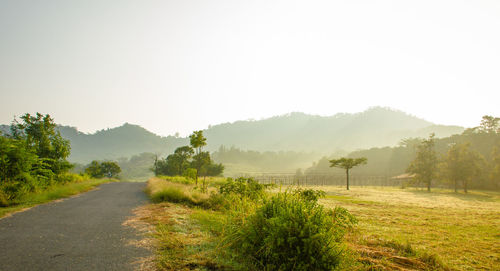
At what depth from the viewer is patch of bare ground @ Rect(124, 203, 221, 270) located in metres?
4.07

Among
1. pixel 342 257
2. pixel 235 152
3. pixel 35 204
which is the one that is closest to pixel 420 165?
pixel 342 257

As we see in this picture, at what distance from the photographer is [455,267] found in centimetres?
474

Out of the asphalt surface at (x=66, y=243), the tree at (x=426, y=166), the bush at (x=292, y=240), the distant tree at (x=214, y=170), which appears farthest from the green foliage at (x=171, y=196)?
the distant tree at (x=214, y=170)

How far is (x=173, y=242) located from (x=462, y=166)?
44.8 metres

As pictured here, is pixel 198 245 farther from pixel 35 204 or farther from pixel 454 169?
pixel 454 169

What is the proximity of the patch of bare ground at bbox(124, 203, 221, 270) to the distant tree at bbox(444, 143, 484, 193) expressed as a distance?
4302 cm

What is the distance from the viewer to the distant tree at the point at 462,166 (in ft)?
114

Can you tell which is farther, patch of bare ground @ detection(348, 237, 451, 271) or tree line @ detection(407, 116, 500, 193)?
tree line @ detection(407, 116, 500, 193)

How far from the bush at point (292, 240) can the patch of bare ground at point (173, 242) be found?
0.76 m

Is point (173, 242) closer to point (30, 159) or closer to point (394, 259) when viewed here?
point (394, 259)

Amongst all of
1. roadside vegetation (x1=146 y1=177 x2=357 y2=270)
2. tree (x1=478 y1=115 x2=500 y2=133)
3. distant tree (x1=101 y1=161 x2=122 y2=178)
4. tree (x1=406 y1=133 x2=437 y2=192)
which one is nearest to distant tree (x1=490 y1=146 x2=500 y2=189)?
tree (x1=406 y1=133 x2=437 y2=192)

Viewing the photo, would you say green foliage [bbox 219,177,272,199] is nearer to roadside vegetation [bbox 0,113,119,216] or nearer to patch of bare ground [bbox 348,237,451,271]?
patch of bare ground [bbox 348,237,451,271]

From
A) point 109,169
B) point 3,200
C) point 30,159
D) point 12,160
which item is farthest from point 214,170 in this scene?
point 3,200

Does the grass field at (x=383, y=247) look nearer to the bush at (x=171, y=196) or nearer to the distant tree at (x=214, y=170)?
the bush at (x=171, y=196)
